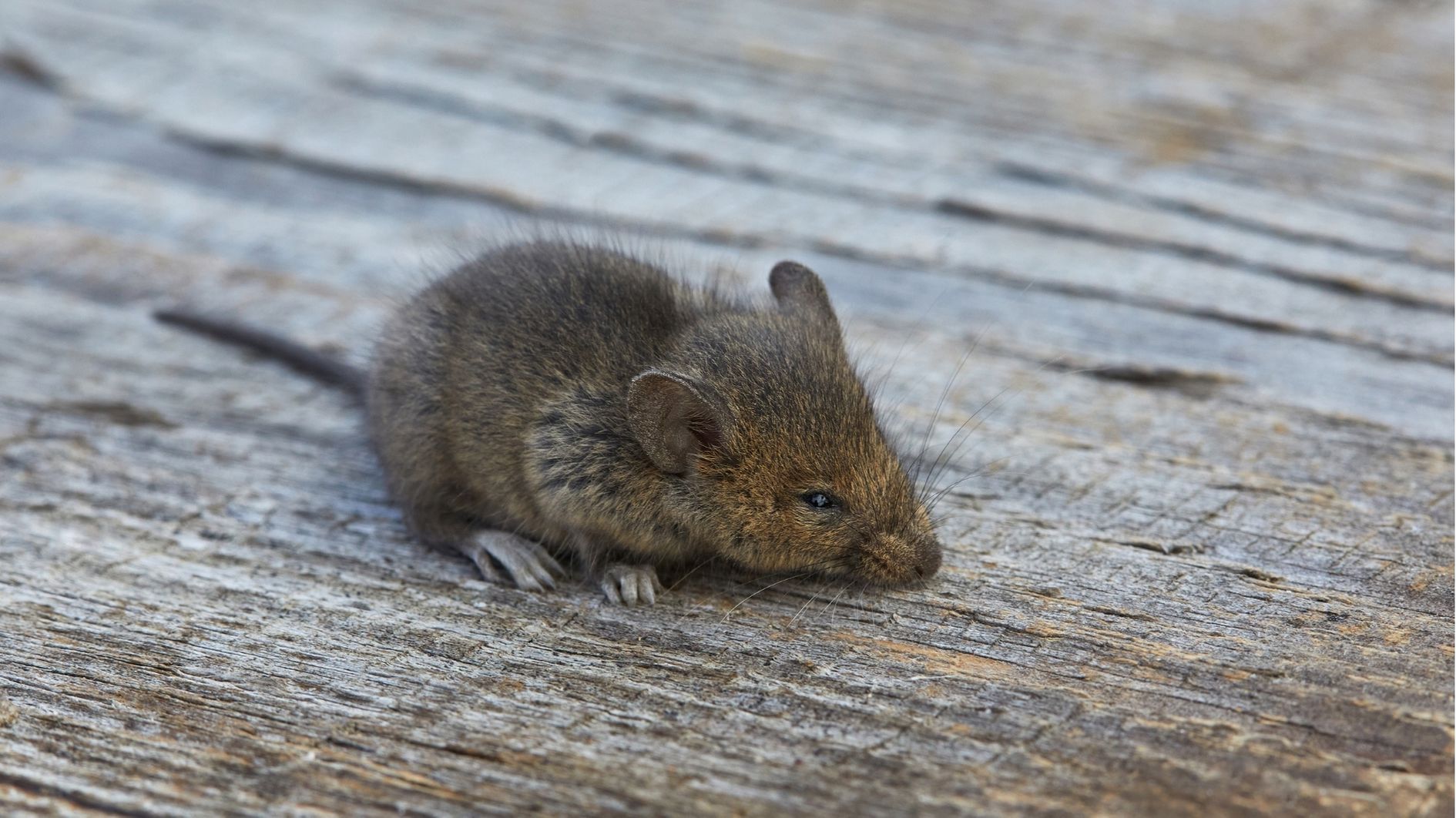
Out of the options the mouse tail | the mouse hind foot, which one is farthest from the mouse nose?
the mouse tail

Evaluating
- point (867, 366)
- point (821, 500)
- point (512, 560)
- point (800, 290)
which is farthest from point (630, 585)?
point (867, 366)

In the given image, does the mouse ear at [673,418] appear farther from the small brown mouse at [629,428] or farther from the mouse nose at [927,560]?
the mouse nose at [927,560]

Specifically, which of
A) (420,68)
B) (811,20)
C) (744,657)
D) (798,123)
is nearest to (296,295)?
(420,68)

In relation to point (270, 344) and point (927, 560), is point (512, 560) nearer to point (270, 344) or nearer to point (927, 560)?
point (927, 560)

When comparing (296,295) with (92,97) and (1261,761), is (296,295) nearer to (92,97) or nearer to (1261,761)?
(92,97)

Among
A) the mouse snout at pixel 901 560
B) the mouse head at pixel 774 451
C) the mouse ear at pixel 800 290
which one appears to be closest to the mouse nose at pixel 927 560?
the mouse snout at pixel 901 560

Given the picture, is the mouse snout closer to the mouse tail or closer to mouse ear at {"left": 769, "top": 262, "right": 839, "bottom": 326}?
mouse ear at {"left": 769, "top": 262, "right": 839, "bottom": 326}

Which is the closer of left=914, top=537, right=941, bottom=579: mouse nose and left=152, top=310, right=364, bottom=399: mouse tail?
left=914, top=537, right=941, bottom=579: mouse nose

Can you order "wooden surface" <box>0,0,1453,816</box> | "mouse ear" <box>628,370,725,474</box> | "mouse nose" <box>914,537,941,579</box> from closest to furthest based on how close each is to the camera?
"wooden surface" <box>0,0,1453,816</box> < "mouse nose" <box>914,537,941,579</box> < "mouse ear" <box>628,370,725,474</box>
